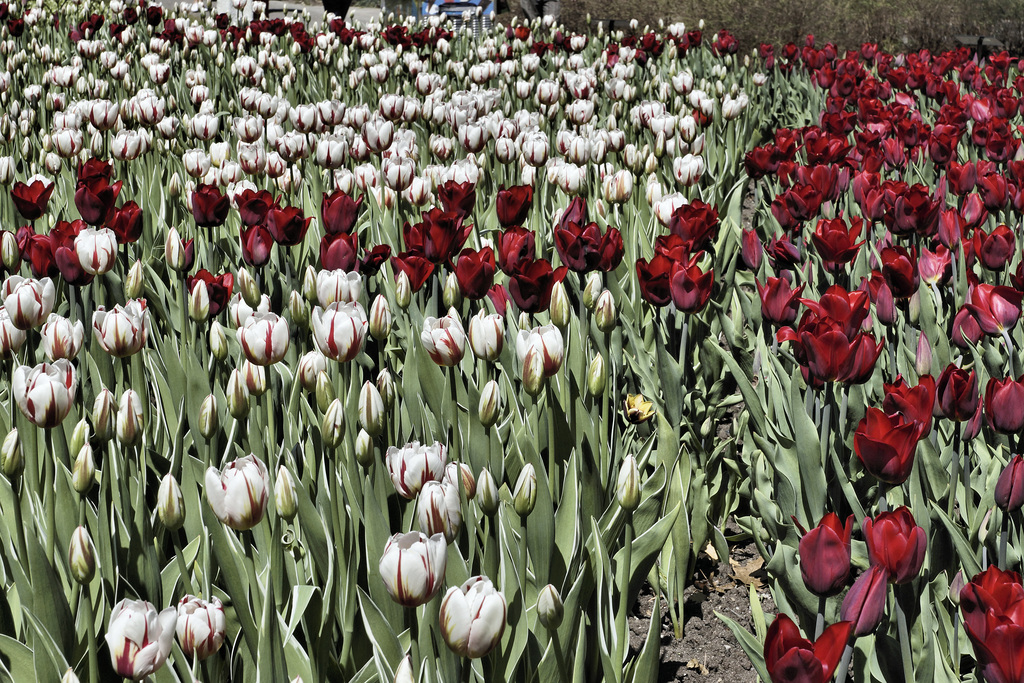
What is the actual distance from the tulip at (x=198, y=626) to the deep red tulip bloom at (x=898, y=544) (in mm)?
788

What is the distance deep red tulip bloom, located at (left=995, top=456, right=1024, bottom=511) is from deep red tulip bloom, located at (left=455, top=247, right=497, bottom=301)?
1.06 m

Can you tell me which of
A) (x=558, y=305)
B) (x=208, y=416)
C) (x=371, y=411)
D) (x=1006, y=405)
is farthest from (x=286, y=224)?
(x=1006, y=405)

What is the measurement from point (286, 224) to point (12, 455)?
3.36 feet

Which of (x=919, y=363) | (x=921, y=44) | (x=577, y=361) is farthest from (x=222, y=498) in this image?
(x=921, y=44)

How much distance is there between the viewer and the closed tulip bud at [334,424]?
1.45m

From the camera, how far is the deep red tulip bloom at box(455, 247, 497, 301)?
6.55ft

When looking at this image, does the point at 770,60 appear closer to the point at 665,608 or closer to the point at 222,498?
the point at 665,608

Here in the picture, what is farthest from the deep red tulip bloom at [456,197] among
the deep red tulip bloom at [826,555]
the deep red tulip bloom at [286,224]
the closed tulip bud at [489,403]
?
the deep red tulip bloom at [826,555]

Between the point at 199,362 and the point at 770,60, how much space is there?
19.7 ft

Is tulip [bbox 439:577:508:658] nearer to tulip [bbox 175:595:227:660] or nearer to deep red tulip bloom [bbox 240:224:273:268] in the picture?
tulip [bbox 175:595:227:660]

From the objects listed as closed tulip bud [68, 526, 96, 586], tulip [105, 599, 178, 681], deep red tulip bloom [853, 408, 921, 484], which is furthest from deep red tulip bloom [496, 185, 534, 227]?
tulip [105, 599, 178, 681]

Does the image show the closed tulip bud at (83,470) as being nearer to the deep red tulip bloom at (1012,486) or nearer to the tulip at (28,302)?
the tulip at (28,302)

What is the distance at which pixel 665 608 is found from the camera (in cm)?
209

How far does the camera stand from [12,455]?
141 cm
